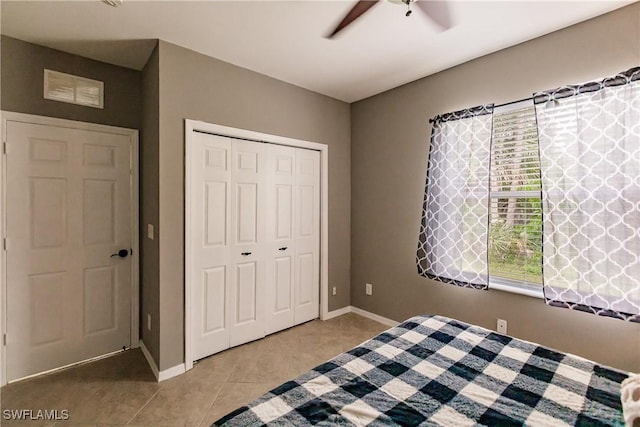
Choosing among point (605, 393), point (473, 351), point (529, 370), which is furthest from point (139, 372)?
point (605, 393)

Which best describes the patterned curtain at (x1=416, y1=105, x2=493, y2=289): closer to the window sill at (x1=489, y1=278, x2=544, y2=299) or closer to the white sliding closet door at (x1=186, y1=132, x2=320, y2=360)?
the window sill at (x1=489, y1=278, x2=544, y2=299)

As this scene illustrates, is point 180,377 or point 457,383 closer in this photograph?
point 457,383

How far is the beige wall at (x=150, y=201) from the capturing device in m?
2.33

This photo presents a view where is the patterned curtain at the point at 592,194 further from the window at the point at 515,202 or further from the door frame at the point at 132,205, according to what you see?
the door frame at the point at 132,205

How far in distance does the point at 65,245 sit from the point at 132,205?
60cm

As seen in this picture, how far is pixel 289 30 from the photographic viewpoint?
2.16m

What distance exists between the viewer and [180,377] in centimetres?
230

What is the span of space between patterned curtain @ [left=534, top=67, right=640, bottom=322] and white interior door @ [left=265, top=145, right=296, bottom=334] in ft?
7.39

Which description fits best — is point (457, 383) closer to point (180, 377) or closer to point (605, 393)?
point (605, 393)

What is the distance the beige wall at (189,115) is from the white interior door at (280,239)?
12.7 inches

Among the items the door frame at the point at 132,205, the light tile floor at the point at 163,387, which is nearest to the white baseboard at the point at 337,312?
the light tile floor at the point at 163,387

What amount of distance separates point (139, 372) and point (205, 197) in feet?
5.02

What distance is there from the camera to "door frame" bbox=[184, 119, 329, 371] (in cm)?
241

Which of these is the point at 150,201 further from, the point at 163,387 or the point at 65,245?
the point at 163,387
